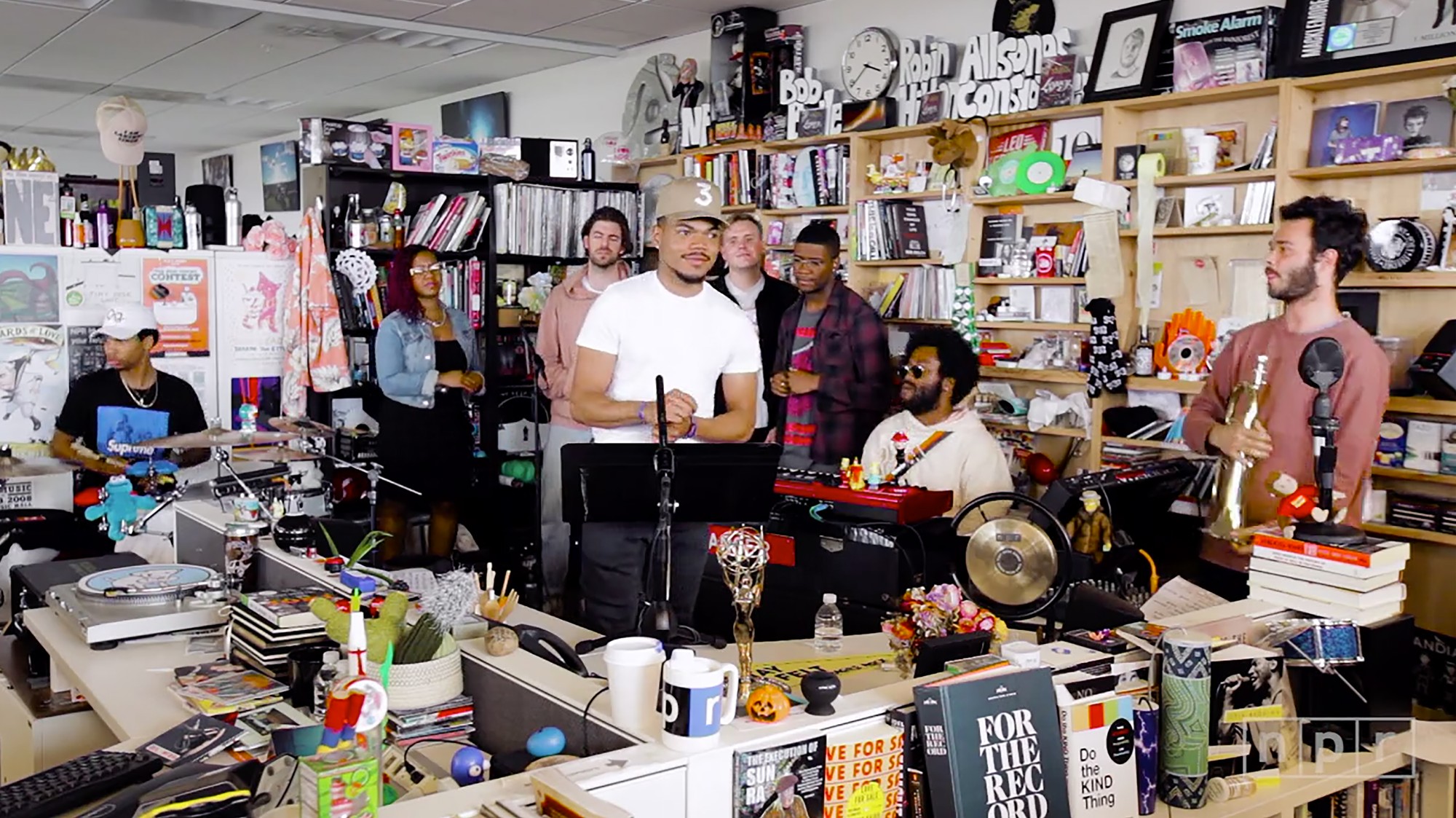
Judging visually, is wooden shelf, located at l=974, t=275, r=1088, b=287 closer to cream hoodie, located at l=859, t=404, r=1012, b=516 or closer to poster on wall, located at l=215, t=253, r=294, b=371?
cream hoodie, located at l=859, t=404, r=1012, b=516

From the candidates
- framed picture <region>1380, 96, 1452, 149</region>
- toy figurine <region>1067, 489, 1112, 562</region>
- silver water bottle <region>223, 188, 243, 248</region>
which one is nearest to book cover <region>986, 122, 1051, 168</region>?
framed picture <region>1380, 96, 1452, 149</region>

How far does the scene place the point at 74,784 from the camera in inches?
62.5

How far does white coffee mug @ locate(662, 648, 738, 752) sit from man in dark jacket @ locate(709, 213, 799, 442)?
379cm

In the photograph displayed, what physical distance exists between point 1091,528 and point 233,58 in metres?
7.00

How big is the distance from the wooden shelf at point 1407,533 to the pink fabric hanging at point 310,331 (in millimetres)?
4078

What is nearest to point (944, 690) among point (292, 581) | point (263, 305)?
point (292, 581)

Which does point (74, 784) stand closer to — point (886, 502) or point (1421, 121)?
point (886, 502)

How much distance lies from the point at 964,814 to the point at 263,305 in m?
4.48

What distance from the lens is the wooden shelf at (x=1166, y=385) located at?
4.80 meters

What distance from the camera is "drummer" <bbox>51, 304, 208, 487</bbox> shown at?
4684mm

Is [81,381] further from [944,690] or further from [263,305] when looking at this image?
[944,690]

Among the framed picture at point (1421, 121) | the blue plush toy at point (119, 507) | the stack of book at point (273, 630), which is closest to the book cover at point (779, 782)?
the stack of book at point (273, 630)

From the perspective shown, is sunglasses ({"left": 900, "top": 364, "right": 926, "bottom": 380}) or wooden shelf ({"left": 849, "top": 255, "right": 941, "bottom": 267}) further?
wooden shelf ({"left": 849, "top": 255, "right": 941, "bottom": 267})

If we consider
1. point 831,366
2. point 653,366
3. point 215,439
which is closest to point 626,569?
point 653,366
